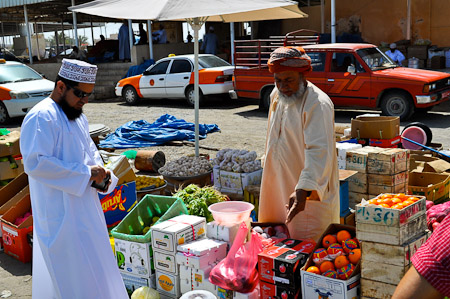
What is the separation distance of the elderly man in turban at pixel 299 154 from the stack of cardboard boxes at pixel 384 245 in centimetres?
48

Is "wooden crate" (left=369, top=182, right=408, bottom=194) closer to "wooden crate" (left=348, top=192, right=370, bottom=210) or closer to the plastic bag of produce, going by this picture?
"wooden crate" (left=348, top=192, right=370, bottom=210)

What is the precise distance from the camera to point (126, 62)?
2131 centimetres

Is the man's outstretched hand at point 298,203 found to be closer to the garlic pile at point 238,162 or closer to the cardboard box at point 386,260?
the cardboard box at point 386,260

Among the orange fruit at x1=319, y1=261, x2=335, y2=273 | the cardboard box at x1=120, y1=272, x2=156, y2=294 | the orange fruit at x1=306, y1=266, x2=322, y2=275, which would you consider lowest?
the cardboard box at x1=120, y1=272, x2=156, y2=294

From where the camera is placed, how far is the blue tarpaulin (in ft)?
35.7

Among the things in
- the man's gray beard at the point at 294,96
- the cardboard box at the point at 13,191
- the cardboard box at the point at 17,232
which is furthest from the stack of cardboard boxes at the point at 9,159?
the man's gray beard at the point at 294,96

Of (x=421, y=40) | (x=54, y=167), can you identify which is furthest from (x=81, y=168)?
(x=421, y=40)

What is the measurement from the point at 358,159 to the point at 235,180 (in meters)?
1.43

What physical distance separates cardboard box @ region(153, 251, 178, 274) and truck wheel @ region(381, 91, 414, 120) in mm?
8916

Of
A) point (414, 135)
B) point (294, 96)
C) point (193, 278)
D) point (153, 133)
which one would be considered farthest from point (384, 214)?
point (153, 133)

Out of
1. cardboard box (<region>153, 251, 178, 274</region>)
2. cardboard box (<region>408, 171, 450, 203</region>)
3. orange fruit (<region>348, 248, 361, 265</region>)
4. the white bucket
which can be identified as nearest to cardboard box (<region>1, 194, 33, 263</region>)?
cardboard box (<region>153, 251, 178, 274</region>)

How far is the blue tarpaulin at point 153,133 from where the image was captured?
10883 mm

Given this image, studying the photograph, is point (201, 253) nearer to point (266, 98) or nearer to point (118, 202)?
point (118, 202)

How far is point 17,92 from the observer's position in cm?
1391
